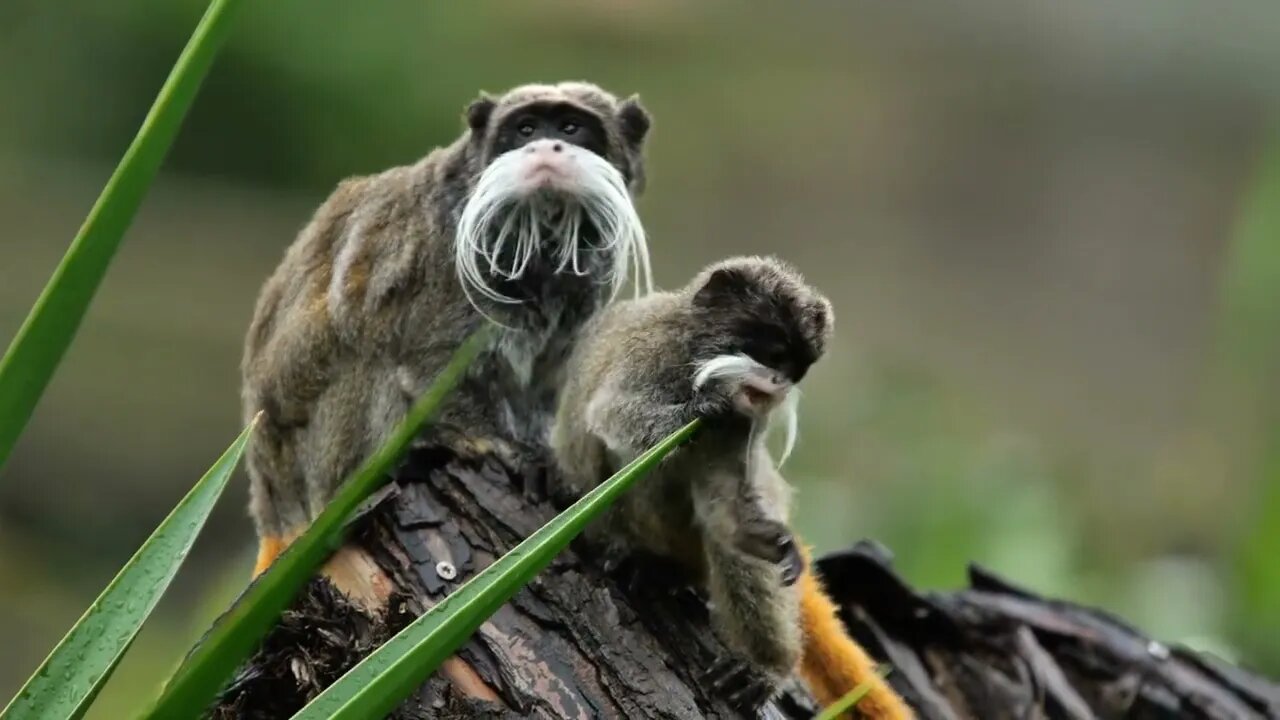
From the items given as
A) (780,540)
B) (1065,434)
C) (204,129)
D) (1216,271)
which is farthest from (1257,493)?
(204,129)

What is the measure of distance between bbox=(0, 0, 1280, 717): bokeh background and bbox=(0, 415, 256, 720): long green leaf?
12.1ft

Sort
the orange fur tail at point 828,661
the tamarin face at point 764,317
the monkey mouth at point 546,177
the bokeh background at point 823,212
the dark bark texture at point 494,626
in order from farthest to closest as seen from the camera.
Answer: the bokeh background at point 823,212
the monkey mouth at point 546,177
the orange fur tail at point 828,661
the tamarin face at point 764,317
the dark bark texture at point 494,626

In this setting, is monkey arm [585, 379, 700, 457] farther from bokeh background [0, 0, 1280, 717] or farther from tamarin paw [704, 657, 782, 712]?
bokeh background [0, 0, 1280, 717]

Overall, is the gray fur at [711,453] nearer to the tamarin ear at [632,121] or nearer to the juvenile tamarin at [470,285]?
the juvenile tamarin at [470,285]

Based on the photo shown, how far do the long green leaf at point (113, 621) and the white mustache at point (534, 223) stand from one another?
4.42 feet

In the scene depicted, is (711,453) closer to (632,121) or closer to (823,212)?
(632,121)

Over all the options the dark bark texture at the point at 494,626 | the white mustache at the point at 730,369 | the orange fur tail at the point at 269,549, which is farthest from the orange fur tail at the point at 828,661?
the orange fur tail at the point at 269,549

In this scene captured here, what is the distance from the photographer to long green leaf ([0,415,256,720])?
5.54ft

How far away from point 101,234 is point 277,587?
427mm

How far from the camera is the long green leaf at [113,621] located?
169 cm

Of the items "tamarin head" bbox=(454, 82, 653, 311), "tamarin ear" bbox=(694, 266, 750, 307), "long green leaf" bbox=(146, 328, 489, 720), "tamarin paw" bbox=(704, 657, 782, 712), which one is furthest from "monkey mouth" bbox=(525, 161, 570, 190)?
"long green leaf" bbox=(146, 328, 489, 720)

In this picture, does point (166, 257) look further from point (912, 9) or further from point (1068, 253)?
point (1068, 253)

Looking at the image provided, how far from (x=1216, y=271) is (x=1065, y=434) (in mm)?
1368

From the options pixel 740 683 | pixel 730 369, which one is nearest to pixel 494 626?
pixel 740 683
